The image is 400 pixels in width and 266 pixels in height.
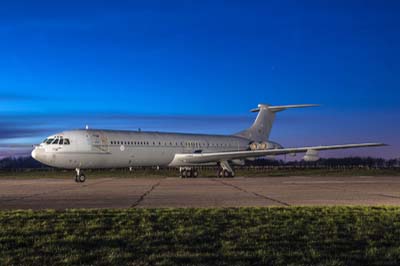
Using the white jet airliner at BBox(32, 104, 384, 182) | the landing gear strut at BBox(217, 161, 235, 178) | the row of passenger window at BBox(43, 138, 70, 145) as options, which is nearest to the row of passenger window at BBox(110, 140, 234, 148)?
the white jet airliner at BBox(32, 104, 384, 182)

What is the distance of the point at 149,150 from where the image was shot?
38.6m

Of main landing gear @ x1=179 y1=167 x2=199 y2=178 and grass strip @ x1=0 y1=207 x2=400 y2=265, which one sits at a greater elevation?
main landing gear @ x1=179 y1=167 x2=199 y2=178

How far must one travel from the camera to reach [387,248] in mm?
7383

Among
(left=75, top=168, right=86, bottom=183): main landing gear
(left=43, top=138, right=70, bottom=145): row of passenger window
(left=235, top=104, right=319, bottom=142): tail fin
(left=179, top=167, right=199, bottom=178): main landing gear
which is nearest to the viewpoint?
(left=75, top=168, right=86, bottom=183): main landing gear

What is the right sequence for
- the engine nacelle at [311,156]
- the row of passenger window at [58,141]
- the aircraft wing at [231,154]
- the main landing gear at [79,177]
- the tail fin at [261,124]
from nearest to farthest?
the main landing gear at [79,177]
the row of passenger window at [58,141]
the engine nacelle at [311,156]
the aircraft wing at [231,154]
the tail fin at [261,124]

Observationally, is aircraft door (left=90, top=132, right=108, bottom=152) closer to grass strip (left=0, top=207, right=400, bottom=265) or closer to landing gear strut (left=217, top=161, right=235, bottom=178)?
landing gear strut (left=217, top=161, right=235, bottom=178)

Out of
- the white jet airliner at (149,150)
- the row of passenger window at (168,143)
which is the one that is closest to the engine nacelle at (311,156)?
the white jet airliner at (149,150)

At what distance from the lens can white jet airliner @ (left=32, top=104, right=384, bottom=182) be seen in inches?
1320

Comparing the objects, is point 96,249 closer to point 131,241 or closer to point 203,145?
point 131,241

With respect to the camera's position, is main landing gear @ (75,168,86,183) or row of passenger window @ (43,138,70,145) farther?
row of passenger window @ (43,138,70,145)

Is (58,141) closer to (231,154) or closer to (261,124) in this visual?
(231,154)

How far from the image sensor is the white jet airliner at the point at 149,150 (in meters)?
33.5

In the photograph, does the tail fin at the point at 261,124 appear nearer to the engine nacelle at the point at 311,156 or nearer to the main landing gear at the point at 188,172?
the main landing gear at the point at 188,172

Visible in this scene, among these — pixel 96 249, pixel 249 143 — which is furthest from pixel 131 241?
pixel 249 143
